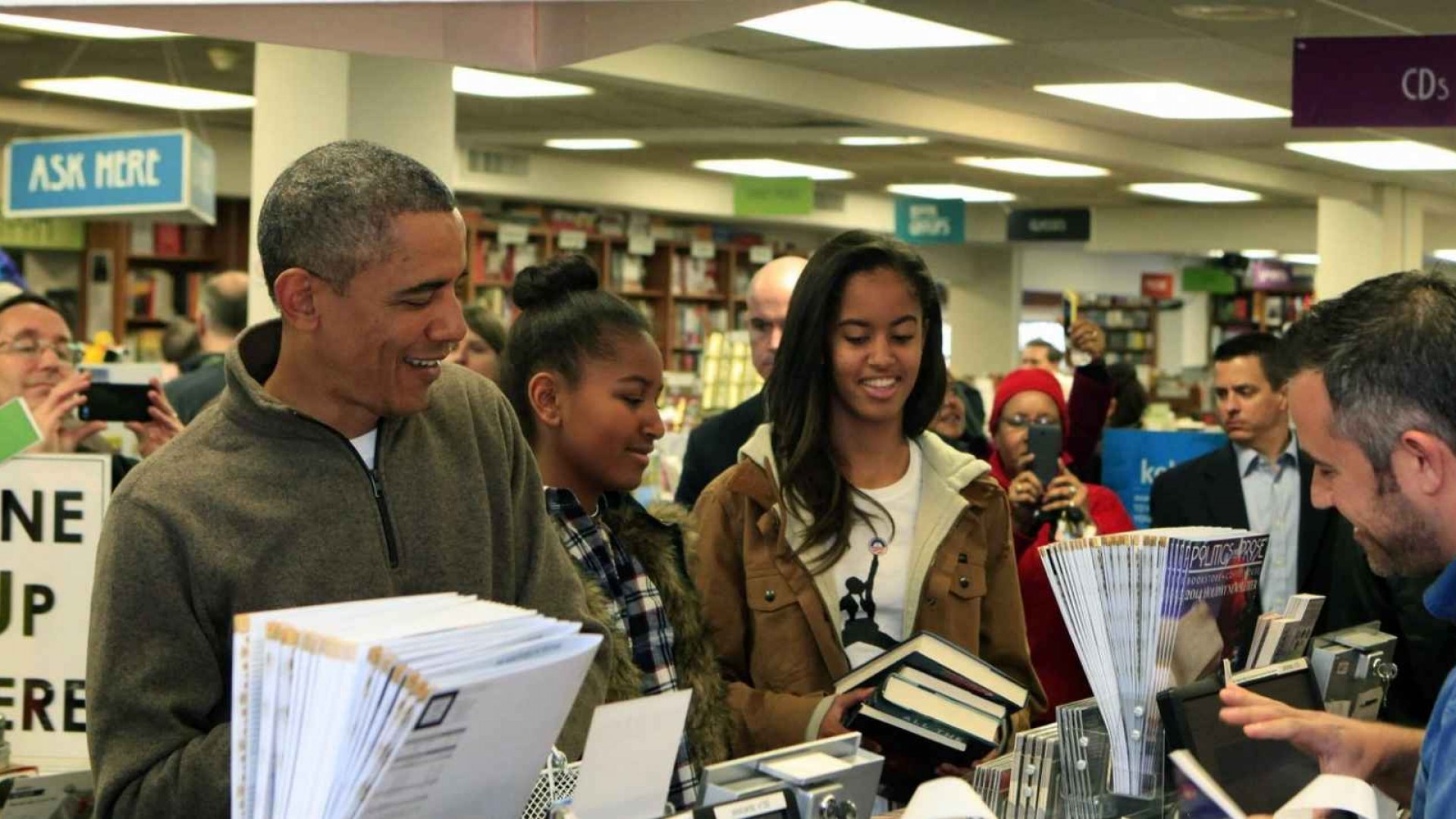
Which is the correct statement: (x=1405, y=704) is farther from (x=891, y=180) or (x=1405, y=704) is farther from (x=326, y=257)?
(x=891, y=180)

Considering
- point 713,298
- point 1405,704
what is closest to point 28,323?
point 1405,704

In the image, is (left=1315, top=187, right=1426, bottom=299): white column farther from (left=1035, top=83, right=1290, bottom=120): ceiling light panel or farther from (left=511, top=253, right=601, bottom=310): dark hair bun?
(left=511, top=253, right=601, bottom=310): dark hair bun

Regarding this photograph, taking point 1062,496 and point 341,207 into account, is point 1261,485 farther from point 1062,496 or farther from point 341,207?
point 341,207

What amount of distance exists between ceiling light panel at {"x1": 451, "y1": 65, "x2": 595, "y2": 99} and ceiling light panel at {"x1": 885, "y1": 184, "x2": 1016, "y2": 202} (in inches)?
244

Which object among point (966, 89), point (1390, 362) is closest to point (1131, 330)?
point (966, 89)

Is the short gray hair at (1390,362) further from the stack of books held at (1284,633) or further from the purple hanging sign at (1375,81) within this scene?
the purple hanging sign at (1375,81)

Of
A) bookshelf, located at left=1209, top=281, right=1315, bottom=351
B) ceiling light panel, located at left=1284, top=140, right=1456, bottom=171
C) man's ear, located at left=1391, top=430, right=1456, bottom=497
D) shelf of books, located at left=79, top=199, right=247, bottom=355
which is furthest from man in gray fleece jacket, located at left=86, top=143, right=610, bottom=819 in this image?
bookshelf, located at left=1209, top=281, right=1315, bottom=351

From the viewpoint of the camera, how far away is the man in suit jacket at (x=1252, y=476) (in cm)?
515

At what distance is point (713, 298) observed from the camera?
16.5m

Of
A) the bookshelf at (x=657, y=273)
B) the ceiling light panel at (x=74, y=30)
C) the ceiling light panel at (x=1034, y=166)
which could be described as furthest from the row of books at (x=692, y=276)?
the ceiling light panel at (x=74, y=30)

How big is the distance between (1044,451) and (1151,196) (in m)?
12.5

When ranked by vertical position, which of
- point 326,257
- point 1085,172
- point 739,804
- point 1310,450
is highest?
point 1085,172

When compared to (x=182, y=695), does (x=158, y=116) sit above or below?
above

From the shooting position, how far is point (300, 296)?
1.91 m
